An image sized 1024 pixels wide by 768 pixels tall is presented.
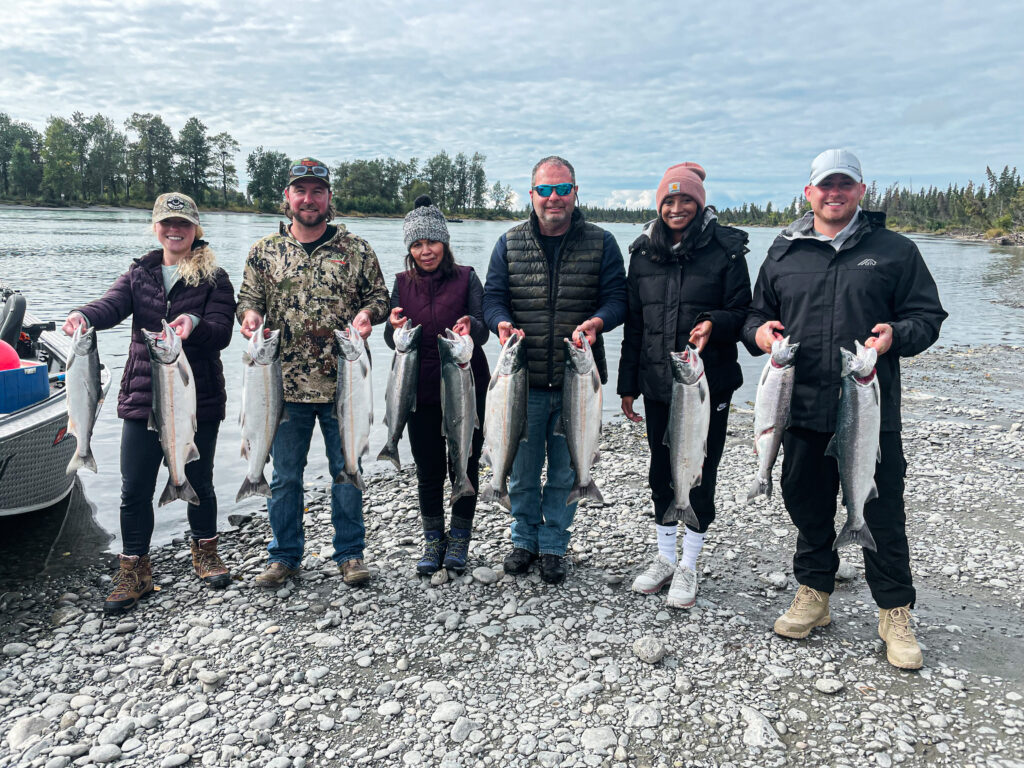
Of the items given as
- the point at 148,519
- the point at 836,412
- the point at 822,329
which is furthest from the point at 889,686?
the point at 148,519

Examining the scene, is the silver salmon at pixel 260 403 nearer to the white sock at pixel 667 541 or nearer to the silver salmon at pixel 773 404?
the white sock at pixel 667 541

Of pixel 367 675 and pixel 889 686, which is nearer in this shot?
pixel 889 686

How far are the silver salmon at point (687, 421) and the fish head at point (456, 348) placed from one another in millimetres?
1479

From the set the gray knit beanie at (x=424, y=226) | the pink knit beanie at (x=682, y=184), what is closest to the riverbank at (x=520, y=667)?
the gray knit beanie at (x=424, y=226)

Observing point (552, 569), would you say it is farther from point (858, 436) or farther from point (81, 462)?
point (81, 462)

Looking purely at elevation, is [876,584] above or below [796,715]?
above

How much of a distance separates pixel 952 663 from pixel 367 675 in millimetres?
3971

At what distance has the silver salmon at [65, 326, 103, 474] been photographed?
475 centimetres

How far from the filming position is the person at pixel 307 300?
16.5 feet

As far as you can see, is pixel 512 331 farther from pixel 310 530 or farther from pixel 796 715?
pixel 310 530

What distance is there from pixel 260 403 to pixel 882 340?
4.27m

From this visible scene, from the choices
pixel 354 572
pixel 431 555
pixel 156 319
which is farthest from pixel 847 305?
pixel 156 319

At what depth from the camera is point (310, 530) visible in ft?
23.8

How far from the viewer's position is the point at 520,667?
14.8 feet
